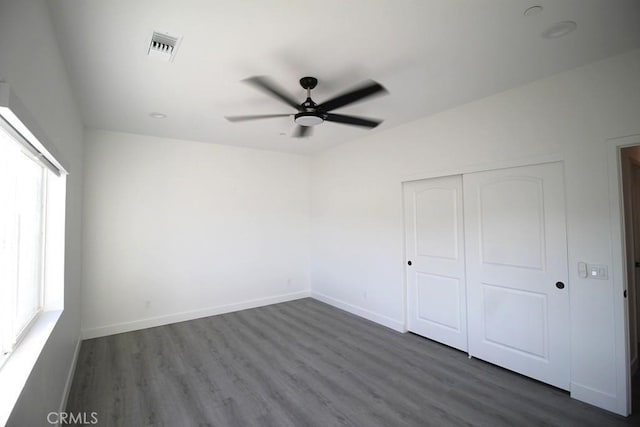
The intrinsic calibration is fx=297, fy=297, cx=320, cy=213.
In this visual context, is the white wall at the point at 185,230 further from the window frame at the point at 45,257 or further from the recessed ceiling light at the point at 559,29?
the recessed ceiling light at the point at 559,29

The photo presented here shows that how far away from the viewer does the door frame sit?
2.33m

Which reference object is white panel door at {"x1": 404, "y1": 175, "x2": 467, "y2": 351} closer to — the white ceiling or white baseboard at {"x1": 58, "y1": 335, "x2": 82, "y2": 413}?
the white ceiling

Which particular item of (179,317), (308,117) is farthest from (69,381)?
(308,117)

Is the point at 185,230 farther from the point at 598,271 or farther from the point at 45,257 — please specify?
the point at 598,271

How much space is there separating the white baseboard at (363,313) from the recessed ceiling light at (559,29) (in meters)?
3.46

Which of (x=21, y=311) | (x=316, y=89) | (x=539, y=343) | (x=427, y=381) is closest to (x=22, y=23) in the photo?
(x=21, y=311)

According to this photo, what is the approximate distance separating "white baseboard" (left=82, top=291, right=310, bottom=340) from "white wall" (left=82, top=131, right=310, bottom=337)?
0.01 meters

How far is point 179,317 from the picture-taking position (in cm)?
459

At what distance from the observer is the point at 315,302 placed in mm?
5594


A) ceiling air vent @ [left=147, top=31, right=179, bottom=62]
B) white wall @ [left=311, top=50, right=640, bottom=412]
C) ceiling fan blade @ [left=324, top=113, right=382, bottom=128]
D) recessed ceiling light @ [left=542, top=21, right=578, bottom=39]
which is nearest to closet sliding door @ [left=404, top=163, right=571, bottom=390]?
white wall @ [left=311, top=50, right=640, bottom=412]

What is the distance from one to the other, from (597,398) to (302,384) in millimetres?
2479

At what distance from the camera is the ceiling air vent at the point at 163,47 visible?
7.06ft

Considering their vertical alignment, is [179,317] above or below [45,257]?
below

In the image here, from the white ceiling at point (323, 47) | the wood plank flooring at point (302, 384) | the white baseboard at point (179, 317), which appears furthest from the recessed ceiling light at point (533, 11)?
the white baseboard at point (179, 317)
